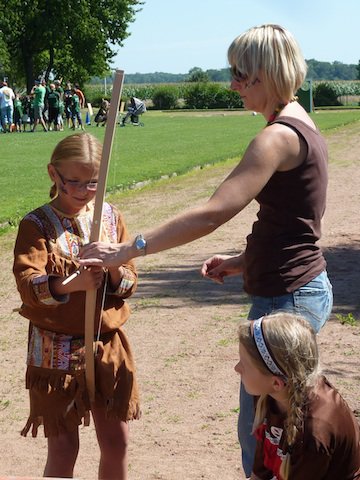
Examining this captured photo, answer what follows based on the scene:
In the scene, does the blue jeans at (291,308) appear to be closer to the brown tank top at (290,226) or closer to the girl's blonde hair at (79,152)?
the brown tank top at (290,226)

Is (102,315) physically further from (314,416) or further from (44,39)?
(44,39)

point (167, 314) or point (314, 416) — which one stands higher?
point (314, 416)

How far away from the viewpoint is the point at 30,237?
3.66 m

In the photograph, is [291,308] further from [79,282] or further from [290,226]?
[79,282]

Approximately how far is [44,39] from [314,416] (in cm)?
6400

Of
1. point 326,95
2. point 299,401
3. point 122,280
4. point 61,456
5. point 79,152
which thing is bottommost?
point 326,95

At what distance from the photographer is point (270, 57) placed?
10.6ft

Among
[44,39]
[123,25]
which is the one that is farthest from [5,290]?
[123,25]

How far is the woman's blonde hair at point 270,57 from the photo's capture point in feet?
10.6

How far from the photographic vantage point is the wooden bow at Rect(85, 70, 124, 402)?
3309 mm

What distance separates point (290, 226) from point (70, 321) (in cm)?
98

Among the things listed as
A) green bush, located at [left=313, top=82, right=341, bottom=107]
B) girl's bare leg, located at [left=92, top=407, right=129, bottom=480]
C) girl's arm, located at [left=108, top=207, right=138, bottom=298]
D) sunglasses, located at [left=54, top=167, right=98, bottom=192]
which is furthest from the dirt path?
green bush, located at [left=313, top=82, right=341, bottom=107]

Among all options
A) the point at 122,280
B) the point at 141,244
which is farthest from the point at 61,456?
the point at 141,244

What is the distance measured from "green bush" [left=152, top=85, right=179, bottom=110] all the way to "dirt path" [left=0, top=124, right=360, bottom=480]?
219ft
